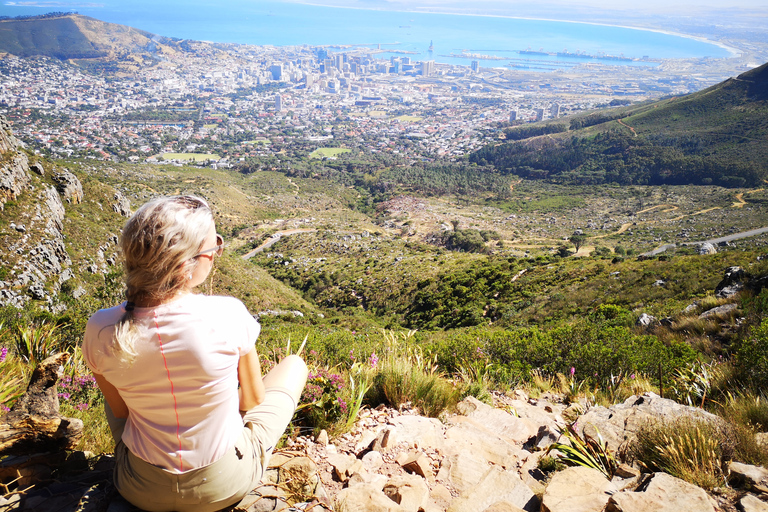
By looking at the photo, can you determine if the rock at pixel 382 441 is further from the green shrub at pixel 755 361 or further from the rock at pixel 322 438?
the green shrub at pixel 755 361

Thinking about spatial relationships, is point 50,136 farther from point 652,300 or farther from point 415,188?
point 652,300

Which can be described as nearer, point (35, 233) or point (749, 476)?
point (749, 476)

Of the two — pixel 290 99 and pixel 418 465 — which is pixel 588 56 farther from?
pixel 418 465

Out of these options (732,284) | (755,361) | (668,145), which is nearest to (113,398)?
(755,361)

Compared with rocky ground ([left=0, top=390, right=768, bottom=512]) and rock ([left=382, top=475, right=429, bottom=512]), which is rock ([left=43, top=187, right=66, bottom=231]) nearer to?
rocky ground ([left=0, top=390, right=768, bottom=512])

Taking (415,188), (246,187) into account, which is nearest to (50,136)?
(246,187)

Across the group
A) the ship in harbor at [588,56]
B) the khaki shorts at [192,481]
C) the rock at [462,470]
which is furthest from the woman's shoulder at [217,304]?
the ship in harbor at [588,56]
